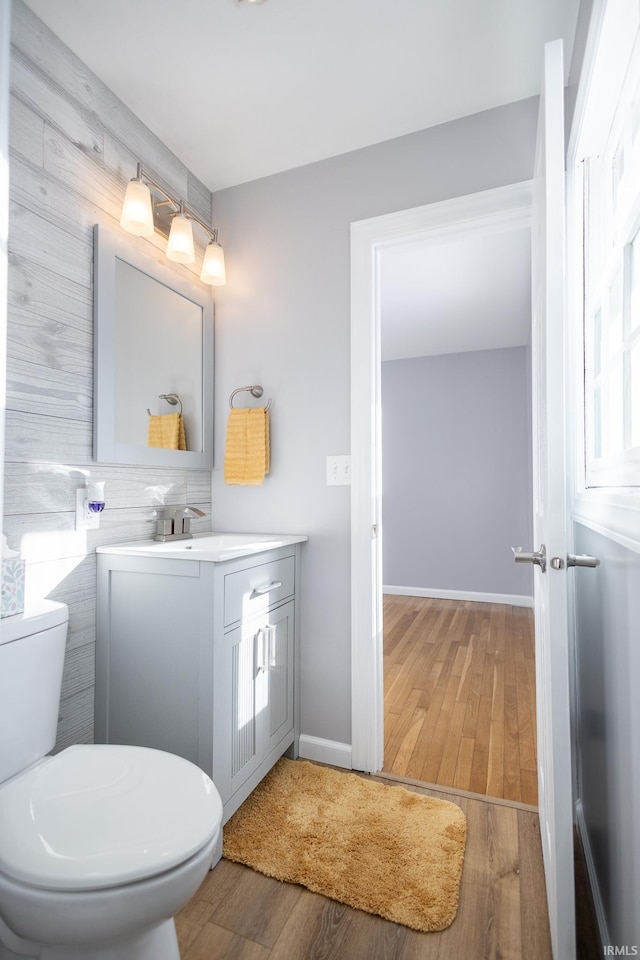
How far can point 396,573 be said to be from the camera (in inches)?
191

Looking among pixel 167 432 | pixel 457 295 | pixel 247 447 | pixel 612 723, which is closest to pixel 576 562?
pixel 612 723

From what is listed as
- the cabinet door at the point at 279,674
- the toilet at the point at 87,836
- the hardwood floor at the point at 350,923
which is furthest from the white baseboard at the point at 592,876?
→ the cabinet door at the point at 279,674

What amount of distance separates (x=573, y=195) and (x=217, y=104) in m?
1.27

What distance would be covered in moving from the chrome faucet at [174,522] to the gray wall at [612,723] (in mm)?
1388

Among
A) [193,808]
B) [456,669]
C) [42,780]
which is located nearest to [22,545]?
[42,780]

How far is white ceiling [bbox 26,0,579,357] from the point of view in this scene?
139cm

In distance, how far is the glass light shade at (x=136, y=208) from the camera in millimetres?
1589

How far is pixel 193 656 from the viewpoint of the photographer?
4.59 ft

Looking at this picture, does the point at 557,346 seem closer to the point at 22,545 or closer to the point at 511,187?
the point at 511,187

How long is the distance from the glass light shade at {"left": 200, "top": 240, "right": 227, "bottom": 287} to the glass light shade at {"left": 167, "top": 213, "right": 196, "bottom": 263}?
0.17 metres

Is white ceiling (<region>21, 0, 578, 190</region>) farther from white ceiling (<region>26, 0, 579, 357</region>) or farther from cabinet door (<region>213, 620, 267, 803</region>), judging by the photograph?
cabinet door (<region>213, 620, 267, 803</region>)

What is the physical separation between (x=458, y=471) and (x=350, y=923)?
3.82 metres

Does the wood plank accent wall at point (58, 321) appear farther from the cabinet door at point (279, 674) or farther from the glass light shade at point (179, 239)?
the cabinet door at point (279, 674)

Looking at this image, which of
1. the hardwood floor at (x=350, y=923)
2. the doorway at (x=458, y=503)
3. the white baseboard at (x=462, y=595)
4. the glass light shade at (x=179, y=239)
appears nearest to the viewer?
the hardwood floor at (x=350, y=923)
